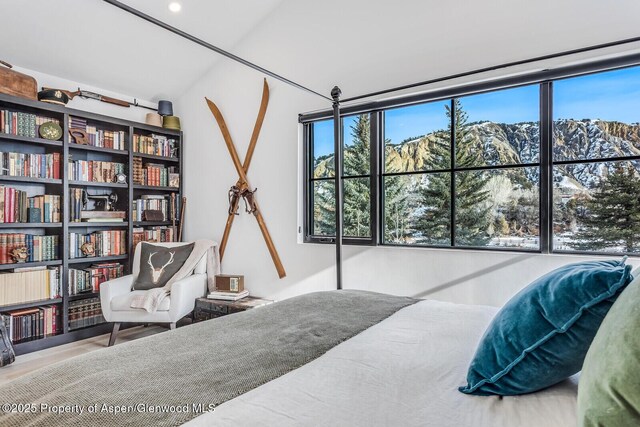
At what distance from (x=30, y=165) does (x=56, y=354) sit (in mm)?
1555

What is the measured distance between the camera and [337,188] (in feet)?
8.27

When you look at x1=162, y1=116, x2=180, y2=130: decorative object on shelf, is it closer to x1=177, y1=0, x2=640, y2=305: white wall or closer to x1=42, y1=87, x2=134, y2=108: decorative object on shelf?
x1=177, y1=0, x2=640, y2=305: white wall

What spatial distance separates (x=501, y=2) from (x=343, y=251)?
2.08 meters

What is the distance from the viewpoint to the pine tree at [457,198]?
8.70ft

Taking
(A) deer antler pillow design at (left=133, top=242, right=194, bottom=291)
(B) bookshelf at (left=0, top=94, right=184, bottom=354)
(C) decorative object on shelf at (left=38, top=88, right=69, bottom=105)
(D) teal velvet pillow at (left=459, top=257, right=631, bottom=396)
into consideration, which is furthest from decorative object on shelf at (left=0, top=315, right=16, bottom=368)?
(D) teal velvet pillow at (left=459, top=257, right=631, bottom=396)

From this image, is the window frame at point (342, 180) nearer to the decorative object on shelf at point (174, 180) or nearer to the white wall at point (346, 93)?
the white wall at point (346, 93)

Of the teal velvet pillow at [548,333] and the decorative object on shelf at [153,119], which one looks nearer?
the teal velvet pillow at [548,333]

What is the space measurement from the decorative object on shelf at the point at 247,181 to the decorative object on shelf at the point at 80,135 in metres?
1.17

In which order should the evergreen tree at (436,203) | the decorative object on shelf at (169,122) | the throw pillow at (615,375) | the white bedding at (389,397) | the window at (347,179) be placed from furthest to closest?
the decorative object on shelf at (169,122)
the window at (347,179)
the evergreen tree at (436,203)
the white bedding at (389,397)
the throw pillow at (615,375)

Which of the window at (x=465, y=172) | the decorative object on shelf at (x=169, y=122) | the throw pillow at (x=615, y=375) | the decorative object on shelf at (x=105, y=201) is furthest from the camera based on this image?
the decorative object on shelf at (x=169, y=122)

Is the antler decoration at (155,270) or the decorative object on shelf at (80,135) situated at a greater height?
the decorative object on shelf at (80,135)

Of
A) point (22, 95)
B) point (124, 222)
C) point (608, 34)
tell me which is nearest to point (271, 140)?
point (124, 222)

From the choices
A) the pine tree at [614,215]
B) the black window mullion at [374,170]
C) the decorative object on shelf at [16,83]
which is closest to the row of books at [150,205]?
the decorative object on shelf at [16,83]

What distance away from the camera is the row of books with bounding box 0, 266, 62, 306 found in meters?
2.95
